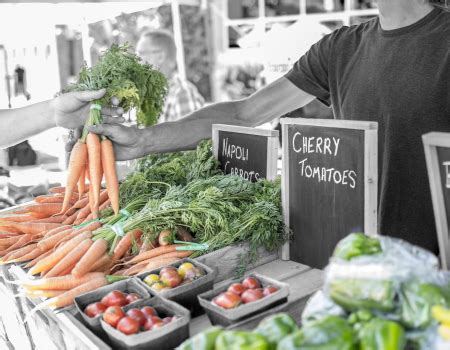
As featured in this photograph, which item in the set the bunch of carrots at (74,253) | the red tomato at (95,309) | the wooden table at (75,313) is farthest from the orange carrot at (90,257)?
the red tomato at (95,309)

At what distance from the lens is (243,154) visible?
8.55 feet

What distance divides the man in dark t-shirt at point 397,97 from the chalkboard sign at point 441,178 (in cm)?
86

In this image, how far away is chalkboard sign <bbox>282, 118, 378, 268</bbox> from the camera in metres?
1.81

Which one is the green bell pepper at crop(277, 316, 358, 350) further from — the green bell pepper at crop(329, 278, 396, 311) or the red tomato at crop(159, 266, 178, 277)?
the red tomato at crop(159, 266, 178, 277)

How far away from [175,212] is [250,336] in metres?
1.11

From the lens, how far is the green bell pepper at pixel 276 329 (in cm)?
119

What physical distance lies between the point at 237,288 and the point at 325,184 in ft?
1.90

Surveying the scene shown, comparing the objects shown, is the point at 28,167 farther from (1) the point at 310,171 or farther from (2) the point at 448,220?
(2) the point at 448,220

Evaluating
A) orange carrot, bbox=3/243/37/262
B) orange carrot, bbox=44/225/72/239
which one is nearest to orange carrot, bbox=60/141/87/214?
orange carrot, bbox=44/225/72/239

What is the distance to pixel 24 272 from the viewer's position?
228cm

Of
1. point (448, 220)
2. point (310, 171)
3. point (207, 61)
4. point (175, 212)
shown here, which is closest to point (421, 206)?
point (310, 171)

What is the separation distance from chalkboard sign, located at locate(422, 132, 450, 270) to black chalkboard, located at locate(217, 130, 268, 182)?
1.03m

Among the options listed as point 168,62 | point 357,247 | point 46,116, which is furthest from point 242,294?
point 168,62

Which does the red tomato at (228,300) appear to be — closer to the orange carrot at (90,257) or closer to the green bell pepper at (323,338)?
the green bell pepper at (323,338)
